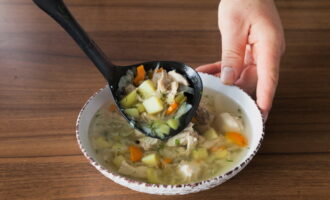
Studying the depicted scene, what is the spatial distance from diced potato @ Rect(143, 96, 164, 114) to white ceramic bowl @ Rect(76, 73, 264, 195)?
166 mm

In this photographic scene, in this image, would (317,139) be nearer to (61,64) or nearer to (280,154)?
(280,154)

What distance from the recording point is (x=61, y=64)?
65.4 inches

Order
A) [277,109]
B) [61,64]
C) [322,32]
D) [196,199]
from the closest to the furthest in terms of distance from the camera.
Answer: [196,199] < [277,109] < [61,64] < [322,32]

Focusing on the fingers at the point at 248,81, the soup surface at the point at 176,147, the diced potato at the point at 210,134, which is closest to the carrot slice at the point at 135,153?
the soup surface at the point at 176,147

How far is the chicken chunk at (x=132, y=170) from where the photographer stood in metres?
1.16

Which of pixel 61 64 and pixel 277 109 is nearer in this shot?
pixel 277 109

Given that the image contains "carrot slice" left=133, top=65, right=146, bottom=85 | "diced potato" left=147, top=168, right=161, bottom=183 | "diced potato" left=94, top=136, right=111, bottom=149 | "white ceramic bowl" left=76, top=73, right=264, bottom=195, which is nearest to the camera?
"white ceramic bowl" left=76, top=73, right=264, bottom=195

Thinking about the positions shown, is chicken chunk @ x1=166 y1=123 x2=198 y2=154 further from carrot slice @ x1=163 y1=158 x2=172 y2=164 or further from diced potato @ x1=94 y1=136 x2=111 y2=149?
diced potato @ x1=94 y1=136 x2=111 y2=149

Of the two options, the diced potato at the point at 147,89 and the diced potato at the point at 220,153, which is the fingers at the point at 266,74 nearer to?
the diced potato at the point at 220,153

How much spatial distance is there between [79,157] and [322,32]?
120 cm

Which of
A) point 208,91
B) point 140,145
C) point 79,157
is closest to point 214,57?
point 208,91

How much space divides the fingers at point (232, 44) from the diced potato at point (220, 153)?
0.87ft

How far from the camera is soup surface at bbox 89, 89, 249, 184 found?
3.84ft

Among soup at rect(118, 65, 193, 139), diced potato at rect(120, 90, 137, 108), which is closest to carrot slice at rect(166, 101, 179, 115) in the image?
soup at rect(118, 65, 193, 139)
